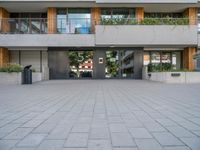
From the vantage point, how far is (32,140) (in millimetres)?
5219

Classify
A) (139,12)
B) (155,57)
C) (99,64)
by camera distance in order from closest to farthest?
(139,12) → (99,64) → (155,57)

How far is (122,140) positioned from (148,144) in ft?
1.59

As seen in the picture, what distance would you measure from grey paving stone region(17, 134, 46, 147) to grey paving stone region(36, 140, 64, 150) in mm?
115

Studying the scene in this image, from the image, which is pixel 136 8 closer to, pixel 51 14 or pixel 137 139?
pixel 51 14

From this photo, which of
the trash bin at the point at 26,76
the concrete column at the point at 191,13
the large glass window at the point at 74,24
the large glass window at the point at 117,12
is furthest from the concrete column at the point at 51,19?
the concrete column at the point at 191,13

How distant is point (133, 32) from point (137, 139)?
77.0 feet

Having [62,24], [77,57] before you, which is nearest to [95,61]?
[77,57]

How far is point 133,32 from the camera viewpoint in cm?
2809

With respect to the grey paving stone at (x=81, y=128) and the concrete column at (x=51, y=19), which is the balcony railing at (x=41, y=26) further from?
the grey paving stone at (x=81, y=128)

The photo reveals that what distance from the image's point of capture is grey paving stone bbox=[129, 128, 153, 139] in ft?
18.0

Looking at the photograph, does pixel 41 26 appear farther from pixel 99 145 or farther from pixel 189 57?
pixel 99 145

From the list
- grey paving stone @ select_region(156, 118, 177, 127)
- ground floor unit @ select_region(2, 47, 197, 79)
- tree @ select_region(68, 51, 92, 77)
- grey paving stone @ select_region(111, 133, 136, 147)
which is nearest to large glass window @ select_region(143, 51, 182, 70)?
ground floor unit @ select_region(2, 47, 197, 79)

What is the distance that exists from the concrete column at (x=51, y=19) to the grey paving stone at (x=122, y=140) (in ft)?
82.7

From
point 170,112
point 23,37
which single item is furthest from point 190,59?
point 170,112
